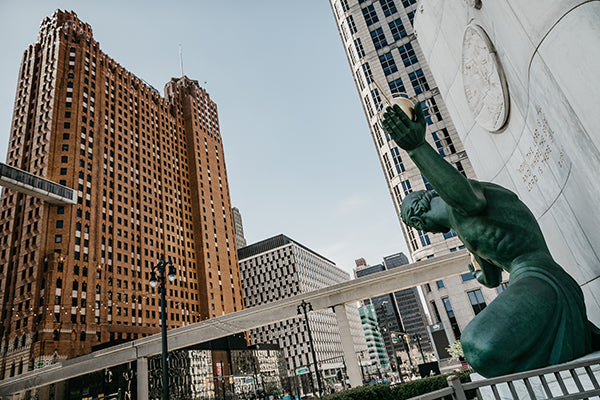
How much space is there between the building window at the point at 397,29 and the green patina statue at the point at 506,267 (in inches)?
2847

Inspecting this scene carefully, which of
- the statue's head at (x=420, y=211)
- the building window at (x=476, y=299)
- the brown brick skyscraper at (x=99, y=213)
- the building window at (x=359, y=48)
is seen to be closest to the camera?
the statue's head at (x=420, y=211)

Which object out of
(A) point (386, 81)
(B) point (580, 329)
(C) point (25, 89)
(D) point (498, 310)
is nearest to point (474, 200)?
(D) point (498, 310)

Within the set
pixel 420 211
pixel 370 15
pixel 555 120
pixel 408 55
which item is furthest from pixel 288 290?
pixel 555 120

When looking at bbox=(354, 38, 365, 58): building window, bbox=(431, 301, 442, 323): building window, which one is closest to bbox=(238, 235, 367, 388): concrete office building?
bbox=(431, 301, 442, 323): building window

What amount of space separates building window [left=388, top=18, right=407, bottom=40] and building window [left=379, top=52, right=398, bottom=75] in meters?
3.58

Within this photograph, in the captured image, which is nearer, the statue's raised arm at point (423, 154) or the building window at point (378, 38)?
the statue's raised arm at point (423, 154)

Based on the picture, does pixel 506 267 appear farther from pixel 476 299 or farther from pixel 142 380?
pixel 476 299

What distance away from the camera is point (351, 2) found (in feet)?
236

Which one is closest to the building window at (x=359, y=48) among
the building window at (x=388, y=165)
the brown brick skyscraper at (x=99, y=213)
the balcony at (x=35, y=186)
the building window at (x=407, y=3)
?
the building window at (x=407, y=3)

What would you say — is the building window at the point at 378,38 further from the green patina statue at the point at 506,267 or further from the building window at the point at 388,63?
the green patina statue at the point at 506,267

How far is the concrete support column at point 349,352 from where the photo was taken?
28.9 meters

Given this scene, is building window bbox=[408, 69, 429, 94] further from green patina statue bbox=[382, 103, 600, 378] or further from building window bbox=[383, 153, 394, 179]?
green patina statue bbox=[382, 103, 600, 378]

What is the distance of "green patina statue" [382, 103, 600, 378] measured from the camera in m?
2.79

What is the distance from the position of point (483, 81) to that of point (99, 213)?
250 ft
